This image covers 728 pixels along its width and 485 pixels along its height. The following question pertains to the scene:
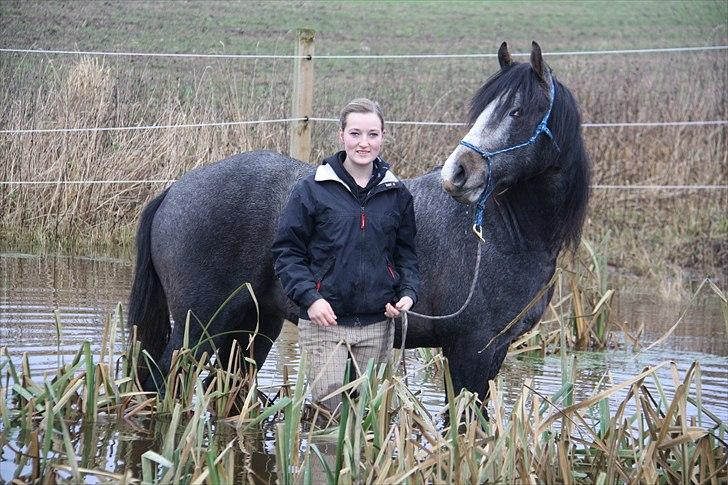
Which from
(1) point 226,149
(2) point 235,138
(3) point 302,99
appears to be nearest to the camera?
(3) point 302,99

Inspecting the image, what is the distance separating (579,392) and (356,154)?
8.02ft

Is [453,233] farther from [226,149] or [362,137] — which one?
[226,149]

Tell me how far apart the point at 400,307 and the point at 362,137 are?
2.16 feet

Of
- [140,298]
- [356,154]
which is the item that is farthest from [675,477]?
[140,298]

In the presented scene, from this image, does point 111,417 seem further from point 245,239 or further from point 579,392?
point 579,392

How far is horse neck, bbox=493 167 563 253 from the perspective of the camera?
4578mm

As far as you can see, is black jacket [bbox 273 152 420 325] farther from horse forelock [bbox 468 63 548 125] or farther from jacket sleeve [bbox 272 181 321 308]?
horse forelock [bbox 468 63 548 125]

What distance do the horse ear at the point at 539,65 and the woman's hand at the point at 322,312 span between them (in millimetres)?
1344

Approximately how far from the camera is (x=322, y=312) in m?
3.94

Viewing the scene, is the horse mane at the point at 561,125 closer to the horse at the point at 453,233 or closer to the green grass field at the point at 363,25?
the horse at the point at 453,233

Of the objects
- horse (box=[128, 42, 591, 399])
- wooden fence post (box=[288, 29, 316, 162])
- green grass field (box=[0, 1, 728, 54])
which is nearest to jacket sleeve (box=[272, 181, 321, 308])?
horse (box=[128, 42, 591, 399])

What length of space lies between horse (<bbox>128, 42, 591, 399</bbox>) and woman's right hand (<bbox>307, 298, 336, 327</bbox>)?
608mm

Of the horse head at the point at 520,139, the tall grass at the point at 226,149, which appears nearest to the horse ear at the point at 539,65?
the horse head at the point at 520,139

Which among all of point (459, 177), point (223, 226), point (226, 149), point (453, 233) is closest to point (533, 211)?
point (453, 233)
